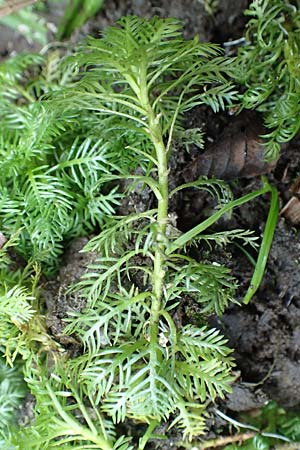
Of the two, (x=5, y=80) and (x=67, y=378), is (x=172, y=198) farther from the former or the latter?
(x=5, y=80)

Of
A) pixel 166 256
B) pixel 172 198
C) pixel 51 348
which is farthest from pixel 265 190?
pixel 51 348

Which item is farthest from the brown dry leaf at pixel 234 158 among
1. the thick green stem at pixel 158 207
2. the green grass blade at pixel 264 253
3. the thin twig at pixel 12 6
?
the thin twig at pixel 12 6

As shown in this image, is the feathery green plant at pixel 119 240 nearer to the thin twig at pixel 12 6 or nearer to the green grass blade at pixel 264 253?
the green grass blade at pixel 264 253

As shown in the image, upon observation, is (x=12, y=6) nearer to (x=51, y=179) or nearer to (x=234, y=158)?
(x=51, y=179)

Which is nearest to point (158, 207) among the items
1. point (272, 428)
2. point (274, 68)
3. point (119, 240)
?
point (119, 240)

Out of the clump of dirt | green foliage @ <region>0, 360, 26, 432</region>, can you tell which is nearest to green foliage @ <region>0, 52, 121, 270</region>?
green foliage @ <region>0, 360, 26, 432</region>
